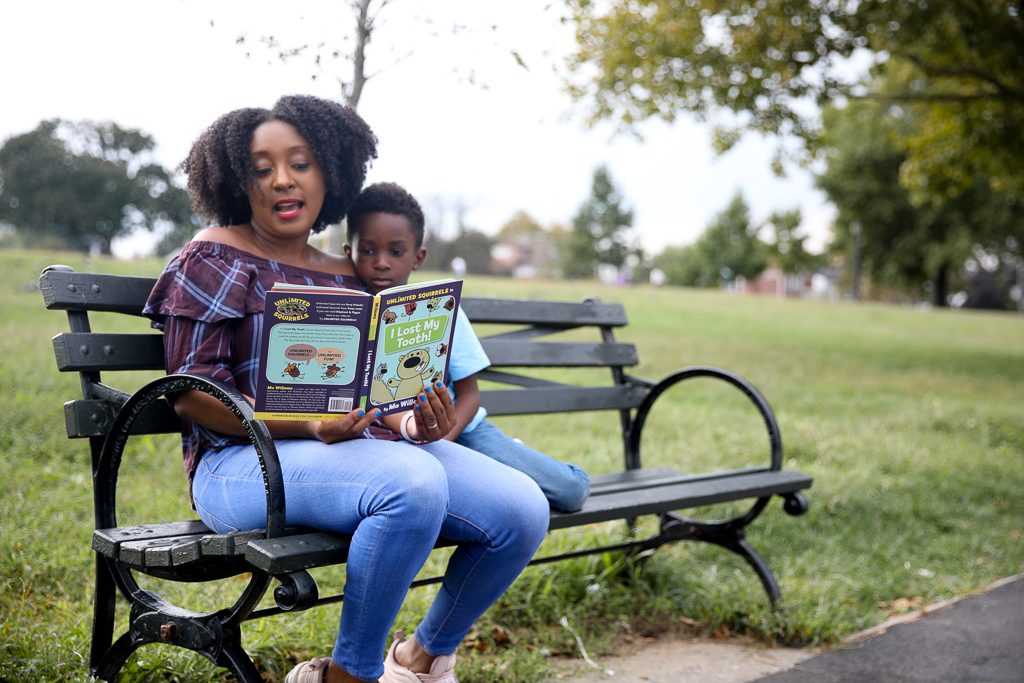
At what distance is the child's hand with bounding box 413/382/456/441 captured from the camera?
243 centimetres

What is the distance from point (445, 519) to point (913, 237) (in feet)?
142

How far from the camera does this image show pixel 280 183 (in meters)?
2.74

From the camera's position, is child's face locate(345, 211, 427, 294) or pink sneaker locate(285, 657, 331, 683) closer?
pink sneaker locate(285, 657, 331, 683)

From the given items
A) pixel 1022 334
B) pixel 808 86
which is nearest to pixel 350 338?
pixel 808 86

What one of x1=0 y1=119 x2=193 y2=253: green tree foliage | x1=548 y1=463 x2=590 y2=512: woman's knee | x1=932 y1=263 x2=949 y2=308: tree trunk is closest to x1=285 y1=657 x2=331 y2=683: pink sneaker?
x1=548 y1=463 x2=590 y2=512: woman's knee

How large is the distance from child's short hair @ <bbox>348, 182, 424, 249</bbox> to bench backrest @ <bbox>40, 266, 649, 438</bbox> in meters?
0.61

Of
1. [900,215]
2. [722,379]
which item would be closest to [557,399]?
[722,379]

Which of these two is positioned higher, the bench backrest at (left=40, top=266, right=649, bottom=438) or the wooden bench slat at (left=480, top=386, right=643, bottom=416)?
the bench backrest at (left=40, top=266, right=649, bottom=438)

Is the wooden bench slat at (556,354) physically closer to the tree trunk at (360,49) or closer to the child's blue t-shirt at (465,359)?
the child's blue t-shirt at (465,359)

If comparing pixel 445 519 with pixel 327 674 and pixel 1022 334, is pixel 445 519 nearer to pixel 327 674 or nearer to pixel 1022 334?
pixel 327 674

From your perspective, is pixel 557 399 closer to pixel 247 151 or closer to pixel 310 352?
pixel 247 151

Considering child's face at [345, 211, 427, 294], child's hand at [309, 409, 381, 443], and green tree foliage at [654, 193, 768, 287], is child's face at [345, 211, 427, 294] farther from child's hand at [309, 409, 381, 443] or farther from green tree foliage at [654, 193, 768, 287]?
green tree foliage at [654, 193, 768, 287]

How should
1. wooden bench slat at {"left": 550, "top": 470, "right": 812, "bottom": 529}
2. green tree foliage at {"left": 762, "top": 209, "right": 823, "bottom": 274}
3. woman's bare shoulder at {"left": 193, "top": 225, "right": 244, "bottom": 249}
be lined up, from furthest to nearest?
1. green tree foliage at {"left": 762, "top": 209, "right": 823, "bottom": 274}
2. wooden bench slat at {"left": 550, "top": 470, "right": 812, "bottom": 529}
3. woman's bare shoulder at {"left": 193, "top": 225, "right": 244, "bottom": 249}

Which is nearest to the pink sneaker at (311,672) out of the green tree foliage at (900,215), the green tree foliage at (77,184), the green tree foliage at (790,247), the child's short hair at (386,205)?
the child's short hair at (386,205)
